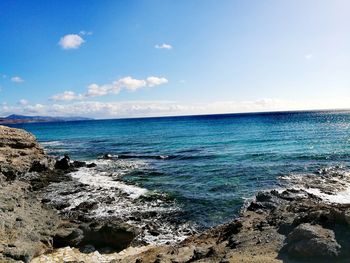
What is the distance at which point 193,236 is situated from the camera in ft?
57.1

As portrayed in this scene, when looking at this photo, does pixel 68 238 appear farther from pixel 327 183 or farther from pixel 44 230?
pixel 327 183

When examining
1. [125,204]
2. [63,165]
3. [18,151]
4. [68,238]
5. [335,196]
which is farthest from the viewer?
[18,151]

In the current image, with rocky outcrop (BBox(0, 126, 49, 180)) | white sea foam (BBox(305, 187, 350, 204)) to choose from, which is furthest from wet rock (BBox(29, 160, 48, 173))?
white sea foam (BBox(305, 187, 350, 204))

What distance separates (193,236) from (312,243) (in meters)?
7.57

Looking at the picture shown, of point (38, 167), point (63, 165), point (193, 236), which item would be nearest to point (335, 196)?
point (193, 236)

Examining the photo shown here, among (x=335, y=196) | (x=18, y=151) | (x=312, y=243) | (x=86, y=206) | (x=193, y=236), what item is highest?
(x=18, y=151)

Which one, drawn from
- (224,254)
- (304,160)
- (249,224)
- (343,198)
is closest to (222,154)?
(304,160)

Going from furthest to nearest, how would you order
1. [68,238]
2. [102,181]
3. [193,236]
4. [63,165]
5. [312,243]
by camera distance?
[63,165], [102,181], [193,236], [68,238], [312,243]

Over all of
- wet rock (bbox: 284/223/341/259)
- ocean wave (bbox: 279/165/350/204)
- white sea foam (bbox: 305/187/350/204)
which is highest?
wet rock (bbox: 284/223/341/259)

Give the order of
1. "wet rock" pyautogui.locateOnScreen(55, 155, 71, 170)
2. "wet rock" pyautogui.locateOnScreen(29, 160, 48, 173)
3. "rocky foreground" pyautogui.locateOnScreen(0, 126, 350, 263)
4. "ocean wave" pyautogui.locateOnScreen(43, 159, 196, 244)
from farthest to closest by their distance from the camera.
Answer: "wet rock" pyautogui.locateOnScreen(55, 155, 71, 170) → "wet rock" pyautogui.locateOnScreen(29, 160, 48, 173) → "ocean wave" pyautogui.locateOnScreen(43, 159, 196, 244) → "rocky foreground" pyautogui.locateOnScreen(0, 126, 350, 263)

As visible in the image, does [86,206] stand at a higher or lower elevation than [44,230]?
lower

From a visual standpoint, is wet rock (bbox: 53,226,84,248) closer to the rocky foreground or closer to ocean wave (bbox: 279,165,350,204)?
the rocky foreground

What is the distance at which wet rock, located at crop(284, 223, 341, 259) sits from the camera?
10656 mm

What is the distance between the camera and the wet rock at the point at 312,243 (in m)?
10.7
